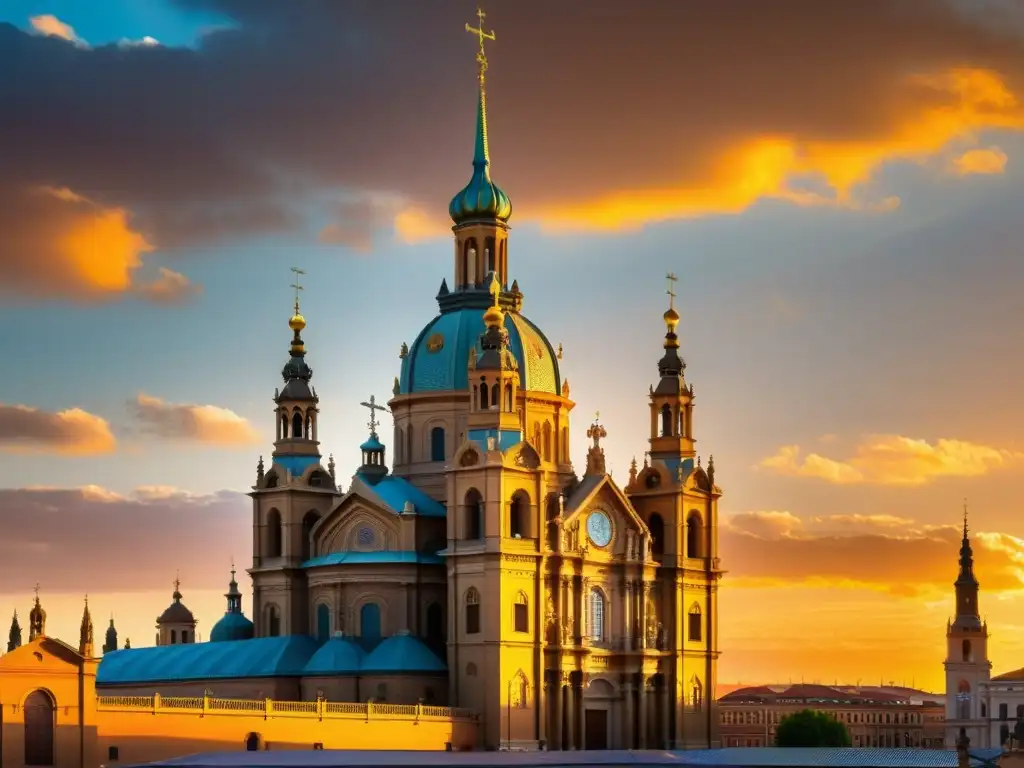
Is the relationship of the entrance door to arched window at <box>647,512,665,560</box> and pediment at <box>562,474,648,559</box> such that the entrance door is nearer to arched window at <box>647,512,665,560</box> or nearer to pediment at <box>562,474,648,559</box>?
pediment at <box>562,474,648,559</box>

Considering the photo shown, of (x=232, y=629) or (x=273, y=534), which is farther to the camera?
(x=232, y=629)

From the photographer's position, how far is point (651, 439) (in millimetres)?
109875

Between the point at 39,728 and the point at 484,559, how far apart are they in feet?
75.3

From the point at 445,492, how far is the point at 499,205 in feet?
47.1

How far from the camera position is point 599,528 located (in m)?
103

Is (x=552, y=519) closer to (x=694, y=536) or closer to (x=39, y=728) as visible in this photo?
(x=694, y=536)

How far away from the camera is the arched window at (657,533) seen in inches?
4241

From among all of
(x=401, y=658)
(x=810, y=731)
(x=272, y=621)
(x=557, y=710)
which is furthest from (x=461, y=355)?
(x=810, y=731)

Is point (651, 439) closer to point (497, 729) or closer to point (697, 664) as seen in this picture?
point (697, 664)

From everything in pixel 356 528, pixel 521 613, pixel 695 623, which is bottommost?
pixel 695 623

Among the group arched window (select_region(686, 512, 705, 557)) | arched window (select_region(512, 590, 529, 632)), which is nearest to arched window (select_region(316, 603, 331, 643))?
arched window (select_region(512, 590, 529, 632))

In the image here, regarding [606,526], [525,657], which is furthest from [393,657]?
[606,526]

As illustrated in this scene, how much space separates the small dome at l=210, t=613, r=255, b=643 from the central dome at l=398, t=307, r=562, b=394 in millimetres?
14609

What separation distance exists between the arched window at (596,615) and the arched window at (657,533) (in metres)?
5.51
